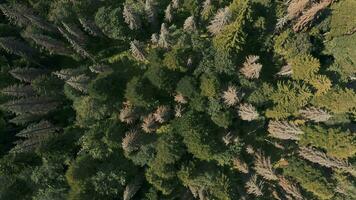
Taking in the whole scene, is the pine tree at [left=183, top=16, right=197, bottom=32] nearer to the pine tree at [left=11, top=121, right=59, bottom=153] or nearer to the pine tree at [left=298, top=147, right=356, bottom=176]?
the pine tree at [left=298, top=147, right=356, bottom=176]

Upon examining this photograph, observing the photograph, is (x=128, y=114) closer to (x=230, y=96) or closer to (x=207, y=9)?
(x=230, y=96)

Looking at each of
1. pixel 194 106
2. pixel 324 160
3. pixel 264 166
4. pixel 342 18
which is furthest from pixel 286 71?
pixel 194 106

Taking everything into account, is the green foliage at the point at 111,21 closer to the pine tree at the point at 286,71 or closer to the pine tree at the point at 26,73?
the pine tree at the point at 26,73

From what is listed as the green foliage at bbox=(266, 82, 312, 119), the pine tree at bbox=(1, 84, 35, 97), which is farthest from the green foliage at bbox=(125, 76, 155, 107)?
the green foliage at bbox=(266, 82, 312, 119)

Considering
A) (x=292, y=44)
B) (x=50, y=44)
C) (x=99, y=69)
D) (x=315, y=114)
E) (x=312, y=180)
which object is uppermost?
(x=50, y=44)

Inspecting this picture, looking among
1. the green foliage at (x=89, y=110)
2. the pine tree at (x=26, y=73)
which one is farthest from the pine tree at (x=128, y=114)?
the pine tree at (x=26, y=73)
